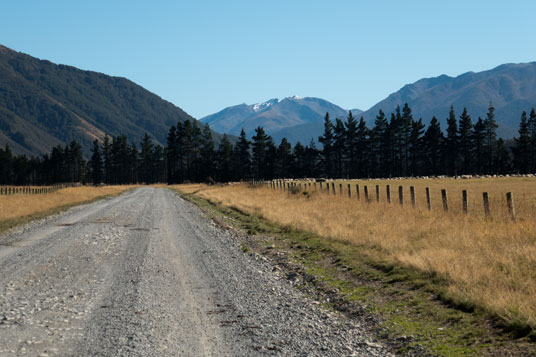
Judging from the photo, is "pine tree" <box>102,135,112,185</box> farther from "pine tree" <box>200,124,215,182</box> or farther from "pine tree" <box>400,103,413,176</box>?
"pine tree" <box>400,103,413,176</box>

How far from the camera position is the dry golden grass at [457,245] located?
779 cm

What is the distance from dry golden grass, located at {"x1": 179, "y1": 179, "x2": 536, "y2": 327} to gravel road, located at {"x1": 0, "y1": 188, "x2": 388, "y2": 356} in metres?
2.51

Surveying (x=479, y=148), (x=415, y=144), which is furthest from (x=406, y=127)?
(x=479, y=148)

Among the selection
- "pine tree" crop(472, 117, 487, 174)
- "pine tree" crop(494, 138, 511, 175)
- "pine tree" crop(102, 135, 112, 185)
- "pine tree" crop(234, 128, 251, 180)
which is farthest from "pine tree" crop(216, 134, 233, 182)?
"pine tree" crop(494, 138, 511, 175)

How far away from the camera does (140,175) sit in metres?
172

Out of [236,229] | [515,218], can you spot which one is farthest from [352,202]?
[515,218]

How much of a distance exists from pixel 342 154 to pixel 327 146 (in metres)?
4.96

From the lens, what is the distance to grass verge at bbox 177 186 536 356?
20.1 ft

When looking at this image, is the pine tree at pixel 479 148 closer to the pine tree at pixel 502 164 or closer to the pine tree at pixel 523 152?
the pine tree at pixel 502 164

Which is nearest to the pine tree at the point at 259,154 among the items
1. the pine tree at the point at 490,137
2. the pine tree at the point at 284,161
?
the pine tree at the point at 284,161

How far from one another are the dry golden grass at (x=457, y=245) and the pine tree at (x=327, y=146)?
9535 cm

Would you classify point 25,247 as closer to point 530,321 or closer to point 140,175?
point 530,321

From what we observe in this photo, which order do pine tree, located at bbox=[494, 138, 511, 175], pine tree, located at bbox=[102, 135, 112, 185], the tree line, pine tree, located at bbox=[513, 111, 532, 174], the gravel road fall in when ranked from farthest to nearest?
pine tree, located at bbox=[102, 135, 112, 185] → the tree line → pine tree, located at bbox=[494, 138, 511, 175] → pine tree, located at bbox=[513, 111, 532, 174] → the gravel road

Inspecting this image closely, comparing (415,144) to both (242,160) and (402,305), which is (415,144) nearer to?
(242,160)
